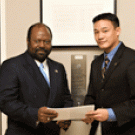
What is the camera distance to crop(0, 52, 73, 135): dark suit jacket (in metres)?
1.34

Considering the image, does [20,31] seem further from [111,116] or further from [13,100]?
[111,116]

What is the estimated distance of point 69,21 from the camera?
194 centimetres

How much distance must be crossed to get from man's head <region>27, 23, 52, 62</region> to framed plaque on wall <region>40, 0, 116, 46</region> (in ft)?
1.33

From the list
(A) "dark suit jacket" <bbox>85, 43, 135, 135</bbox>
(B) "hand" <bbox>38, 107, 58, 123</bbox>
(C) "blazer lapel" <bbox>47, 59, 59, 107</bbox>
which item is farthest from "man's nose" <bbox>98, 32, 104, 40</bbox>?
(B) "hand" <bbox>38, 107, 58, 123</bbox>

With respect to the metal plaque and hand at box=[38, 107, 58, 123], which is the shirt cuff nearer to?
hand at box=[38, 107, 58, 123]

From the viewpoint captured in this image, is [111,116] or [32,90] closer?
[111,116]

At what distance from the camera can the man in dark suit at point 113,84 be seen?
1265mm

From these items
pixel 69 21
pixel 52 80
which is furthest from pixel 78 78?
pixel 69 21

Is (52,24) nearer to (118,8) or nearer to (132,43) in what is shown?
(118,8)

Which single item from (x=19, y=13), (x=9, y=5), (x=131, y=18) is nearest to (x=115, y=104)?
(x=131, y=18)

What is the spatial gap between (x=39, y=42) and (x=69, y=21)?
59 cm

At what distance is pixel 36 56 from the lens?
1529 millimetres

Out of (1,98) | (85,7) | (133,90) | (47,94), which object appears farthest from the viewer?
(85,7)

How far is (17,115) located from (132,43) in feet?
4.59
